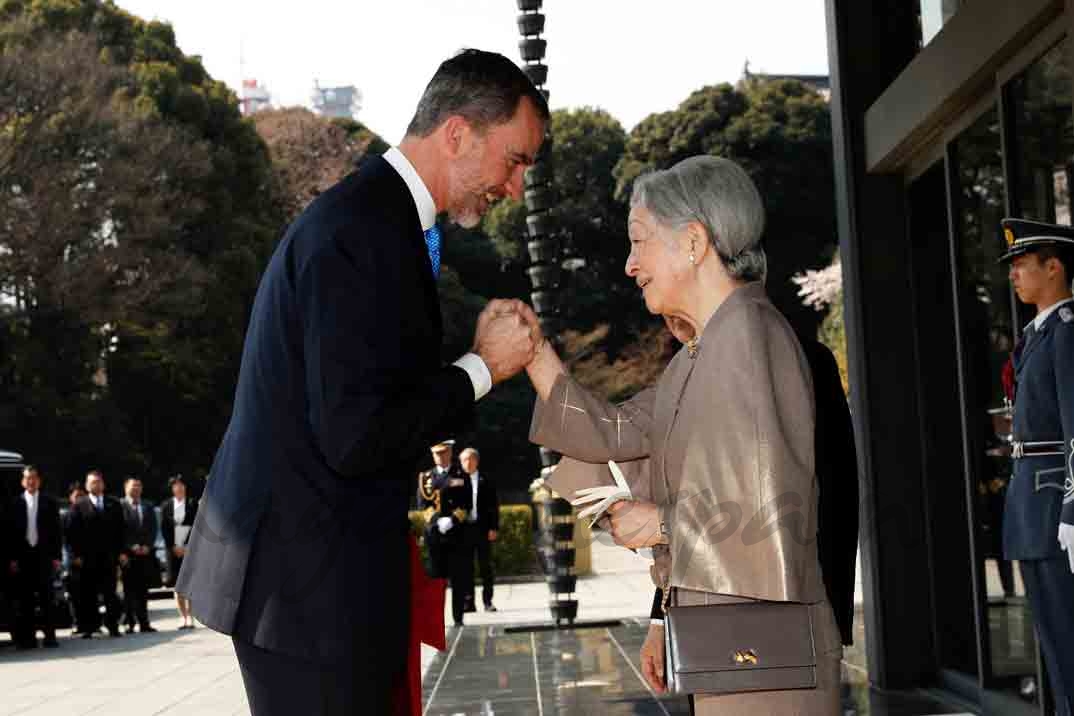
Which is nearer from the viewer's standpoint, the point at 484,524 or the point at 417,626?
the point at 417,626

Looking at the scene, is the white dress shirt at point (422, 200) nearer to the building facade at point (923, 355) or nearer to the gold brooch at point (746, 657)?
the gold brooch at point (746, 657)

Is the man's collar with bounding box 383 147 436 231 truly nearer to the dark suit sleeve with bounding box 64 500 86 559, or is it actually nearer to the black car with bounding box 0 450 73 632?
the black car with bounding box 0 450 73 632

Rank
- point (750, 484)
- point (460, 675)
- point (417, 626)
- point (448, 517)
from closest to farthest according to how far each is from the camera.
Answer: point (750, 484)
point (417, 626)
point (460, 675)
point (448, 517)

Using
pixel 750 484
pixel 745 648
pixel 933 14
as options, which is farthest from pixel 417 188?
pixel 933 14

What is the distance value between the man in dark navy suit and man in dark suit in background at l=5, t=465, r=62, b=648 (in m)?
13.1

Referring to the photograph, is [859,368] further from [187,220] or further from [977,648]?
[187,220]

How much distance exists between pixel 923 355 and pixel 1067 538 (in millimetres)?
2788

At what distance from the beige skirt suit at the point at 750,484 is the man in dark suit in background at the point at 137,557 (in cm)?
1464

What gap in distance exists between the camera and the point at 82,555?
15977 millimetres

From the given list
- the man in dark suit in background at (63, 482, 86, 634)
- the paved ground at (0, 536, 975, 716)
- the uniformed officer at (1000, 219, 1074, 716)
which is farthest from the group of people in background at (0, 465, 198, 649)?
the uniformed officer at (1000, 219, 1074, 716)

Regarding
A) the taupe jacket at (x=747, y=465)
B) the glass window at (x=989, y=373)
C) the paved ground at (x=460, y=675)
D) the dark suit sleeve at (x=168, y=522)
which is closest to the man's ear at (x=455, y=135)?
the taupe jacket at (x=747, y=465)

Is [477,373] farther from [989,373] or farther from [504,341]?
[989,373]

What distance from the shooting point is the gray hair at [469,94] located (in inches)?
110

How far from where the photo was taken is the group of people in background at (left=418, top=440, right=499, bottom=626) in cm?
1599
